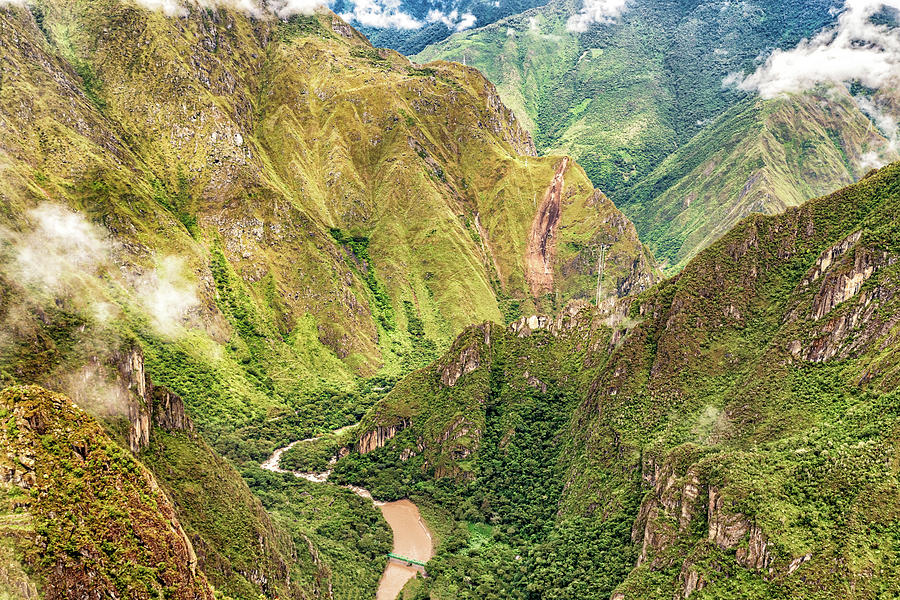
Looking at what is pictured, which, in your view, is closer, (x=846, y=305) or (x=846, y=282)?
(x=846, y=305)

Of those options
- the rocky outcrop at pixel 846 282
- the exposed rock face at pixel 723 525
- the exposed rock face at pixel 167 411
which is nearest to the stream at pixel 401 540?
the exposed rock face at pixel 167 411

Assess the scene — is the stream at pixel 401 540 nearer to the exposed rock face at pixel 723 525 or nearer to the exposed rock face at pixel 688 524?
the exposed rock face at pixel 688 524

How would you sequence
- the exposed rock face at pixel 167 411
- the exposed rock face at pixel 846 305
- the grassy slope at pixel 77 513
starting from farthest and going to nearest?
the exposed rock face at pixel 846 305
the exposed rock face at pixel 167 411
the grassy slope at pixel 77 513

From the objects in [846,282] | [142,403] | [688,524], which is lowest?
[688,524]

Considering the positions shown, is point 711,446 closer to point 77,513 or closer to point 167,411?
point 167,411

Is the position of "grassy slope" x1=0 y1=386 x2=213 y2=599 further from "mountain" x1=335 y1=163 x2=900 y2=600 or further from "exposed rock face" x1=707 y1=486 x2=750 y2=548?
"mountain" x1=335 y1=163 x2=900 y2=600

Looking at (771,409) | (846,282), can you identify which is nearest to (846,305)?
(846,282)

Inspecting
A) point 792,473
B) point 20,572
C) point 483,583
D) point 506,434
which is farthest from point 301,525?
point 20,572
